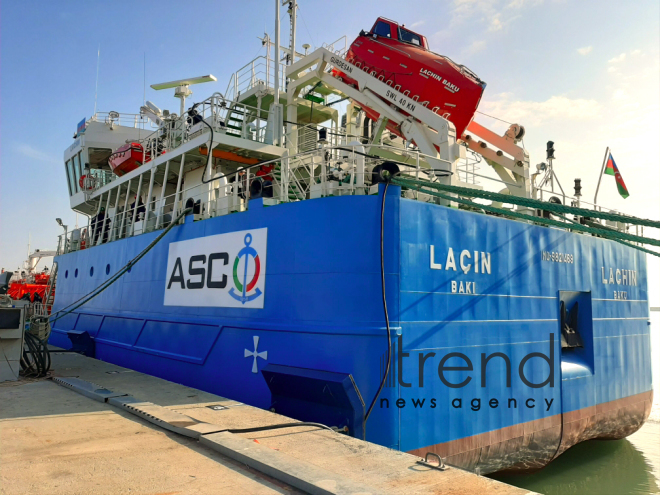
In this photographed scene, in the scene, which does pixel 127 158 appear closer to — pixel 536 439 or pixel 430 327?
pixel 430 327

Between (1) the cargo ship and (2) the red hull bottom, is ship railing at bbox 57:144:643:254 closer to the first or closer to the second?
(1) the cargo ship

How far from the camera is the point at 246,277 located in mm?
6969

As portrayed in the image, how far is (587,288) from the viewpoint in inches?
325

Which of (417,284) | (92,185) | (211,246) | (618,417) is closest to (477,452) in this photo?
(417,284)

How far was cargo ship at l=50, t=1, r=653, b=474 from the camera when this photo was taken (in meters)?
5.76

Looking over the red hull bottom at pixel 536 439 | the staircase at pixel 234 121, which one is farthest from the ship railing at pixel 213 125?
the red hull bottom at pixel 536 439

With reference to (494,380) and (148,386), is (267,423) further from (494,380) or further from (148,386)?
(494,380)

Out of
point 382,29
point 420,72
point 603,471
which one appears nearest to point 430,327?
point 420,72

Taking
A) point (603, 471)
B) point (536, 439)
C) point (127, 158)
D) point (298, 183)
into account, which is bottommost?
point (603, 471)

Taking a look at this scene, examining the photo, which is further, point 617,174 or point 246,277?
point 617,174

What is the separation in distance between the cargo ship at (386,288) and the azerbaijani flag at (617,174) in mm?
1537

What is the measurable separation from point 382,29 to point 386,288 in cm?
542

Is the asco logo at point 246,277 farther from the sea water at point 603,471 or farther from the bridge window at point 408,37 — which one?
the bridge window at point 408,37

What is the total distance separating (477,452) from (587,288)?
3.70 m
